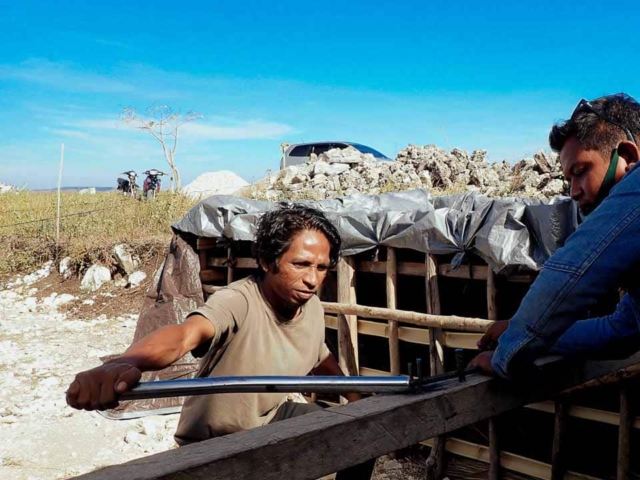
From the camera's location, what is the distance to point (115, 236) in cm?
1047

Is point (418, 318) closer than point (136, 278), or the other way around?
point (418, 318)

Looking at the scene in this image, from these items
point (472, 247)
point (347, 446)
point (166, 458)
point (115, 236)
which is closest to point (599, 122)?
point (347, 446)

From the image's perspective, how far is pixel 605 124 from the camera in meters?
1.55

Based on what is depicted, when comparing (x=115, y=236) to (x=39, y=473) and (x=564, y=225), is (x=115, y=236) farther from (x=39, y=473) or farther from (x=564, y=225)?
(x=564, y=225)

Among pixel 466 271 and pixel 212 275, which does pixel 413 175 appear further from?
pixel 466 271

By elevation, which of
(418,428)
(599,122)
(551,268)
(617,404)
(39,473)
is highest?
(599,122)

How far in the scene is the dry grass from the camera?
10164 mm

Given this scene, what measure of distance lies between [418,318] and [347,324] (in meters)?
0.72

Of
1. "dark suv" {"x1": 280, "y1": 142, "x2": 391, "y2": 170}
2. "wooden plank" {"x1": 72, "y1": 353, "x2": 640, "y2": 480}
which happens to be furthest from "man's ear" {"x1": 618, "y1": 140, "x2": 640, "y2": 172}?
"dark suv" {"x1": 280, "y1": 142, "x2": 391, "y2": 170}

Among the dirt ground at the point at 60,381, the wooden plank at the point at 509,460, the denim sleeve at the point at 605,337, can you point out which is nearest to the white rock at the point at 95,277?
the dirt ground at the point at 60,381

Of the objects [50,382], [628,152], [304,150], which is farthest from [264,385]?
[304,150]

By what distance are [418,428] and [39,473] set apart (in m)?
4.03

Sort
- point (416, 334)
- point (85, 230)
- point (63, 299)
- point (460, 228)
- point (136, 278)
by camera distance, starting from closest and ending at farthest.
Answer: point (460, 228)
point (416, 334)
point (63, 299)
point (136, 278)
point (85, 230)

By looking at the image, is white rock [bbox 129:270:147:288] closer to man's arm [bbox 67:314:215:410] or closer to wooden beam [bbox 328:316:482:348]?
wooden beam [bbox 328:316:482:348]
